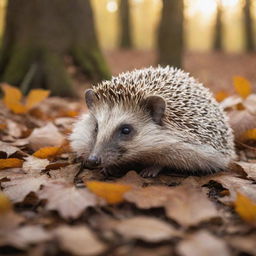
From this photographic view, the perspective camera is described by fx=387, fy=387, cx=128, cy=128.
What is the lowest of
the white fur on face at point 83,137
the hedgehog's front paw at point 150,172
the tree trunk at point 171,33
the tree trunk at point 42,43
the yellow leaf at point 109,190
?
the yellow leaf at point 109,190

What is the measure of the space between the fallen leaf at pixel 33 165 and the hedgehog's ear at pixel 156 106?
1.04 m

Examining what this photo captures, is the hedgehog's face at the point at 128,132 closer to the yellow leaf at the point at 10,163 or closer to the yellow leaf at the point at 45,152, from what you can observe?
the yellow leaf at the point at 45,152

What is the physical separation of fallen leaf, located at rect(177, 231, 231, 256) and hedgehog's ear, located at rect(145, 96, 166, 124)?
1.59m

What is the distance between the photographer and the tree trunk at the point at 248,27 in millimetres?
22438

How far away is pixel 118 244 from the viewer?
6.76 ft

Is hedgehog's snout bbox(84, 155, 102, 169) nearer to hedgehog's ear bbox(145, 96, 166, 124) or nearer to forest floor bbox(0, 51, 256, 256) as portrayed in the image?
forest floor bbox(0, 51, 256, 256)

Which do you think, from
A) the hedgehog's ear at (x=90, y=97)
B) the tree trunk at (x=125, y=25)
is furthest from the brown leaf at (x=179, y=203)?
the tree trunk at (x=125, y=25)

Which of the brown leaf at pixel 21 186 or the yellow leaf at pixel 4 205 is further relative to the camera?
the brown leaf at pixel 21 186

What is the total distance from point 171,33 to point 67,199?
30.8 feet

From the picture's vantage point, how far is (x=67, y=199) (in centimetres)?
248

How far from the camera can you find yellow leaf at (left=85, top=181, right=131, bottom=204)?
2.42 meters

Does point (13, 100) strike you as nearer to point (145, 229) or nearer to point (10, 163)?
point (10, 163)

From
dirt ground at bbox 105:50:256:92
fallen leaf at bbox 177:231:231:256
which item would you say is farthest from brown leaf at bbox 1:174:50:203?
dirt ground at bbox 105:50:256:92

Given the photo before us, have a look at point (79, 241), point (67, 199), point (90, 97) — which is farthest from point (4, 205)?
point (90, 97)
